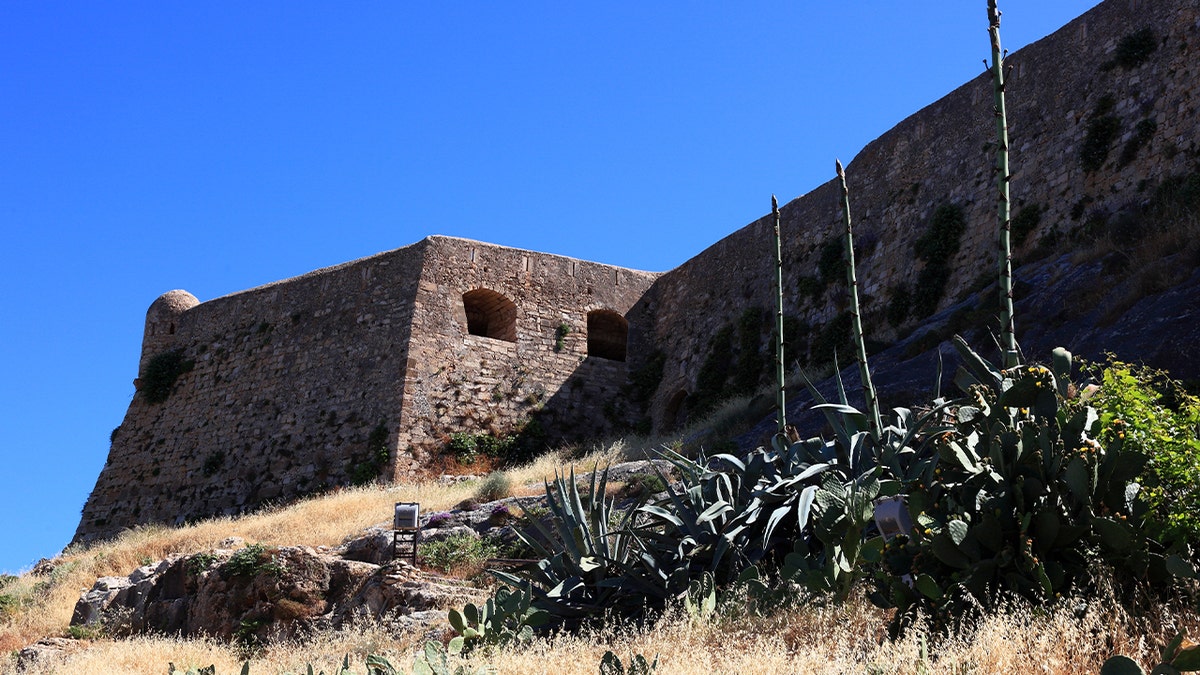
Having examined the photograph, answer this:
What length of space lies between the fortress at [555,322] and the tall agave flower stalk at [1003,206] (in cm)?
888

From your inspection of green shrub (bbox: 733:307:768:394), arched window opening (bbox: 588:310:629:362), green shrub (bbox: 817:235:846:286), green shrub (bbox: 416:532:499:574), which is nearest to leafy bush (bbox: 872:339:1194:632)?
green shrub (bbox: 416:532:499:574)

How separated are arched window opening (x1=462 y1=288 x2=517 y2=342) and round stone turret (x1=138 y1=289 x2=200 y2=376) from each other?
6460 mm

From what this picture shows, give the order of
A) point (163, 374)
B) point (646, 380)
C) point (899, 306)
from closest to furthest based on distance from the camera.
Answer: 1. point (899, 306)
2. point (646, 380)
3. point (163, 374)

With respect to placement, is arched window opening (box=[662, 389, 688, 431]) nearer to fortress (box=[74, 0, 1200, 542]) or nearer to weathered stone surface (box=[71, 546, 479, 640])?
fortress (box=[74, 0, 1200, 542])

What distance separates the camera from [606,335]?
78.0 ft

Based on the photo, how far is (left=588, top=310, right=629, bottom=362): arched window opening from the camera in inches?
930

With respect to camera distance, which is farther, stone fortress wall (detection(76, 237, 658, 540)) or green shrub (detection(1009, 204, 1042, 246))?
stone fortress wall (detection(76, 237, 658, 540))

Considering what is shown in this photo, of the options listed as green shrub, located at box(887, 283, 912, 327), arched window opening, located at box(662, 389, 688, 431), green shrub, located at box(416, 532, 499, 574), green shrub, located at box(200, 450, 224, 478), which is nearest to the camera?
green shrub, located at box(416, 532, 499, 574)

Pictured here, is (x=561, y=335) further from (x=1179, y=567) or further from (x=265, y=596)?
(x=1179, y=567)

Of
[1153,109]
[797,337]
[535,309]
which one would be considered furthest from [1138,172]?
[535,309]

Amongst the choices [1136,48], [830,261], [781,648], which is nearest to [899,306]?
[830,261]

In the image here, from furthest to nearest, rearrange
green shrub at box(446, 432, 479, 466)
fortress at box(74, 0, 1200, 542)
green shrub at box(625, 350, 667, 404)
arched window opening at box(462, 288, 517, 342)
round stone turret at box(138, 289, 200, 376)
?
round stone turret at box(138, 289, 200, 376)
green shrub at box(625, 350, 667, 404)
arched window opening at box(462, 288, 517, 342)
green shrub at box(446, 432, 479, 466)
fortress at box(74, 0, 1200, 542)

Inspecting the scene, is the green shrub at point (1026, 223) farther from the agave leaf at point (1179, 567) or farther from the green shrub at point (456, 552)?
the agave leaf at point (1179, 567)

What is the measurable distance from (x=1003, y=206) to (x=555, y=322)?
16106 mm
